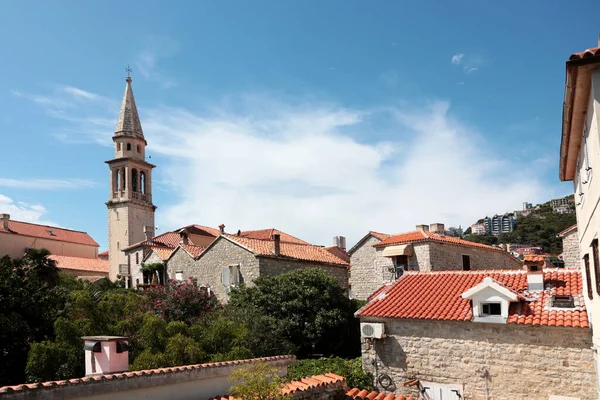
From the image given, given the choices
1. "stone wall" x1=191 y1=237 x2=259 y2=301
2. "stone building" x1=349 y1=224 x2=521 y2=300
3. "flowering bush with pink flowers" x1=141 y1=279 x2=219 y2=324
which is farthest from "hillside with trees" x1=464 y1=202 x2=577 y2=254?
"flowering bush with pink flowers" x1=141 y1=279 x2=219 y2=324

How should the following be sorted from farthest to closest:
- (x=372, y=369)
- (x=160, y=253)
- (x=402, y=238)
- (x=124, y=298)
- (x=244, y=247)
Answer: (x=160, y=253), (x=402, y=238), (x=244, y=247), (x=124, y=298), (x=372, y=369)

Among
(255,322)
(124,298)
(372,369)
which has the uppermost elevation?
(124,298)

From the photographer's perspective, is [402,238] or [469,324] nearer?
[469,324]

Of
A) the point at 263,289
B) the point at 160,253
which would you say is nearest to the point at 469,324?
the point at 263,289

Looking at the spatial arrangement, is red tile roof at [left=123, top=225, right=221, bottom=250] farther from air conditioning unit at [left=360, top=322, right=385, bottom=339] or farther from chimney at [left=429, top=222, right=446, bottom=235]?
air conditioning unit at [left=360, top=322, right=385, bottom=339]

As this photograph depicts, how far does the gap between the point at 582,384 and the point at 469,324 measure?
3.32 metres

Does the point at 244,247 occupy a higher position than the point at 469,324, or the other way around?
the point at 244,247

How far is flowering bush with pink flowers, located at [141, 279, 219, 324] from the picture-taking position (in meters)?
23.9

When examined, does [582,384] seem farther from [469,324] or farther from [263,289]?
[263,289]

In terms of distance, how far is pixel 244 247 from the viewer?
28000 millimetres

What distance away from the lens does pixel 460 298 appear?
16828 millimetres

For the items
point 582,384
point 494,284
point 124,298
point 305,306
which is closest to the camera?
point 582,384

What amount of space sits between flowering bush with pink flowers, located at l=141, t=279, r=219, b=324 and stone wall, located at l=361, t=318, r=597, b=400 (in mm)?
10641

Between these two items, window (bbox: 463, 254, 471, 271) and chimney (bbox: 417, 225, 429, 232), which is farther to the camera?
chimney (bbox: 417, 225, 429, 232)
